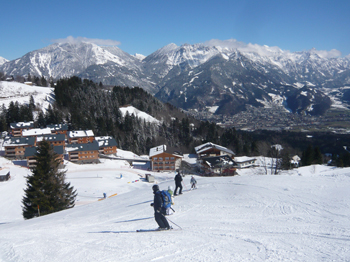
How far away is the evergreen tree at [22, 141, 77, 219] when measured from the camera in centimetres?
1888

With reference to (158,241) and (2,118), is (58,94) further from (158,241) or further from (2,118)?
(158,241)

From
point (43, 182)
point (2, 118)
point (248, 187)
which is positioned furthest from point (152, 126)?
point (248, 187)

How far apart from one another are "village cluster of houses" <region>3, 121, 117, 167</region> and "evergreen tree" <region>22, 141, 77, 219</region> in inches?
1155

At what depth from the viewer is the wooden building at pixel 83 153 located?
55.3 m

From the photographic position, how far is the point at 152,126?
89.4 m

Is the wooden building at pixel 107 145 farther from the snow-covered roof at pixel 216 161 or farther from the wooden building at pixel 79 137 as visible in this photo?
the snow-covered roof at pixel 216 161

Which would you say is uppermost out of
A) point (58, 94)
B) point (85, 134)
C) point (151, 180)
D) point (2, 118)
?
point (58, 94)

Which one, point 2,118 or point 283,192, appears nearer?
point 283,192

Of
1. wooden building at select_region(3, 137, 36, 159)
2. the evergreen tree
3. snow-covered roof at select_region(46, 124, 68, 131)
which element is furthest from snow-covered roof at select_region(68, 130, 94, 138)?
the evergreen tree

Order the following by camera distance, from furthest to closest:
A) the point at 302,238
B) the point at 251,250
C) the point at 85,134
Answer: the point at 85,134, the point at 302,238, the point at 251,250

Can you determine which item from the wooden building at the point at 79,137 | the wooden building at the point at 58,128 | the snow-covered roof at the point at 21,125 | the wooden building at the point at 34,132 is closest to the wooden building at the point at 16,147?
the wooden building at the point at 34,132

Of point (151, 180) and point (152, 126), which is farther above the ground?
point (152, 126)

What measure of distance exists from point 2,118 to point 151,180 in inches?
2179

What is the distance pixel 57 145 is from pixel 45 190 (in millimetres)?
42578
